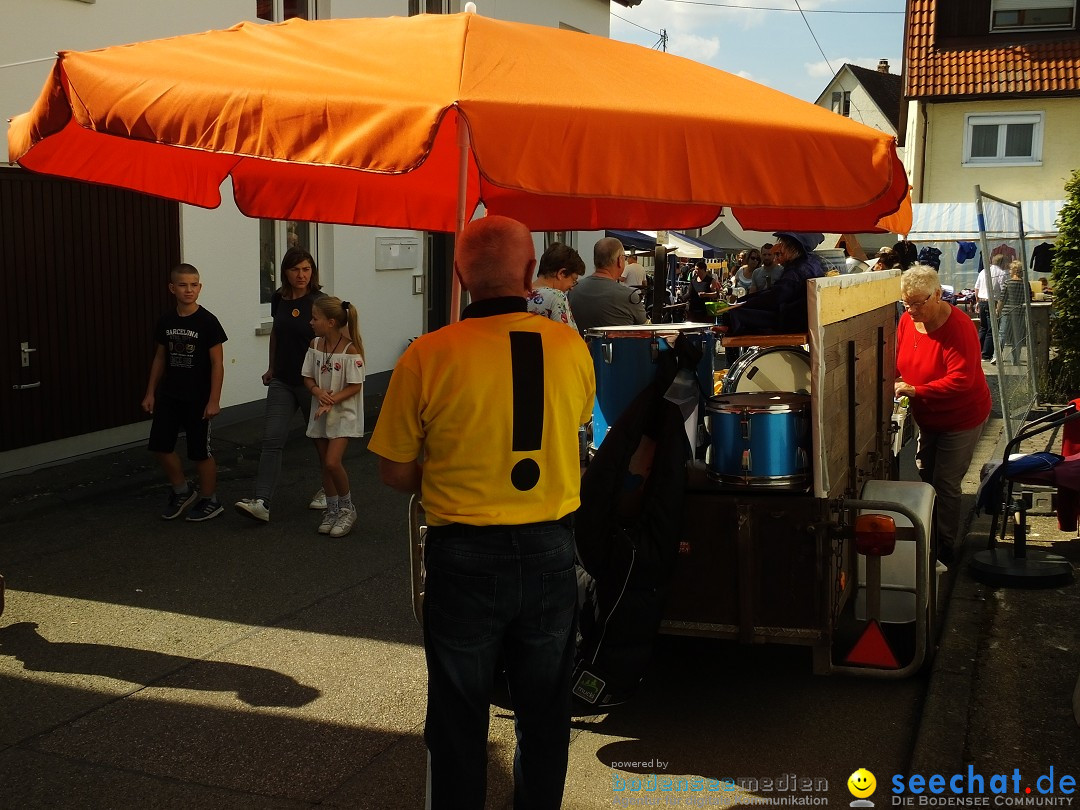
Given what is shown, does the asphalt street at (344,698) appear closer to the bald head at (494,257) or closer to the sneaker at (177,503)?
the sneaker at (177,503)

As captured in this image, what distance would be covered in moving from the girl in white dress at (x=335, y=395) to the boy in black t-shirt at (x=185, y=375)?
0.69 m

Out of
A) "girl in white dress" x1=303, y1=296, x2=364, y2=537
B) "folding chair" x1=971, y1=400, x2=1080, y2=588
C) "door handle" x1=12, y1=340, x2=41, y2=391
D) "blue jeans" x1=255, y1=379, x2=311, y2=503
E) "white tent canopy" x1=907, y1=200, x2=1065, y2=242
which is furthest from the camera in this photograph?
"white tent canopy" x1=907, y1=200, x2=1065, y2=242

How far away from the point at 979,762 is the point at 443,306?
14449 mm

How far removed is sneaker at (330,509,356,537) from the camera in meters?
7.75

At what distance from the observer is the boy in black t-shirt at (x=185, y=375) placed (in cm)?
790

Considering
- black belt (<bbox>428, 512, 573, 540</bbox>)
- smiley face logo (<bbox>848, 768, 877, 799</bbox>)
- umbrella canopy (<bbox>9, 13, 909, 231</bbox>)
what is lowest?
smiley face logo (<bbox>848, 768, 877, 799</bbox>)

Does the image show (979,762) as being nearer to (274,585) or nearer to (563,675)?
(563,675)

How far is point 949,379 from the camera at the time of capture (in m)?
6.93

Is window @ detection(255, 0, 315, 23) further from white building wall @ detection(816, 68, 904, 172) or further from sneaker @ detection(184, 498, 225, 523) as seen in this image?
white building wall @ detection(816, 68, 904, 172)

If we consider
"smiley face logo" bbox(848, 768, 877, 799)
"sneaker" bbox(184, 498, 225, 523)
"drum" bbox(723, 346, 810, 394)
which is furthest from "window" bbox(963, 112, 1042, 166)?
"smiley face logo" bbox(848, 768, 877, 799)

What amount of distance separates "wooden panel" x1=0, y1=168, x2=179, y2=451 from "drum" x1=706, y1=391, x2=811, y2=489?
6733mm

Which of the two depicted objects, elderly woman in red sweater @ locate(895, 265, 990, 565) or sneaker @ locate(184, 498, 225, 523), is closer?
elderly woman in red sweater @ locate(895, 265, 990, 565)

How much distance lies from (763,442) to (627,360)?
74 centimetres

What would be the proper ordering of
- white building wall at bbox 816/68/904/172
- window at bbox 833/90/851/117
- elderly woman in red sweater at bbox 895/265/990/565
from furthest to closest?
window at bbox 833/90/851/117, white building wall at bbox 816/68/904/172, elderly woman in red sweater at bbox 895/265/990/565
